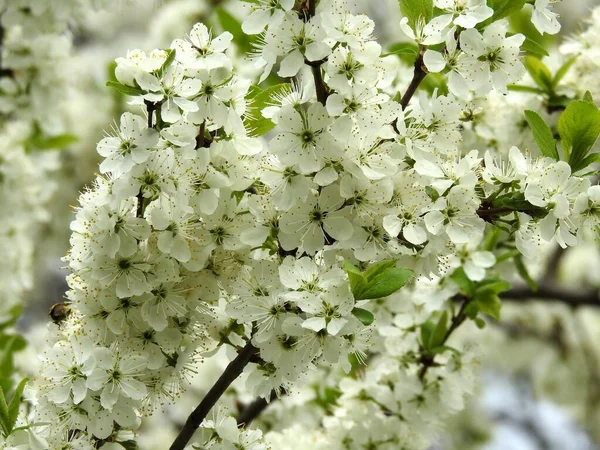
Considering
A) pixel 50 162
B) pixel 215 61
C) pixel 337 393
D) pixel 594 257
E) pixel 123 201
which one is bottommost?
pixel 594 257

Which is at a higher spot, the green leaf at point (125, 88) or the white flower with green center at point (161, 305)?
the green leaf at point (125, 88)

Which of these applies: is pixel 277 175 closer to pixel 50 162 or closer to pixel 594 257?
pixel 50 162

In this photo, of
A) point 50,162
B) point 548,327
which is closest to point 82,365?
point 50,162

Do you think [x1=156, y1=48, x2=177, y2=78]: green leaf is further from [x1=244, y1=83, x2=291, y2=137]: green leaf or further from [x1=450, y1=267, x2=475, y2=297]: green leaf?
[x1=450, y1=267, x2=475, y2=297]: green leaf

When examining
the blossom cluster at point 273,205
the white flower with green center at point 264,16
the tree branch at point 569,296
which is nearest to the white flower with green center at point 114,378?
the blossom cluster at point 273,205

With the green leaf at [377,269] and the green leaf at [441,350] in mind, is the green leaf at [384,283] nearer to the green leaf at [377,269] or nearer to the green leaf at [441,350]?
the green leaf at [377,269]

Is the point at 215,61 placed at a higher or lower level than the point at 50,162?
higher
